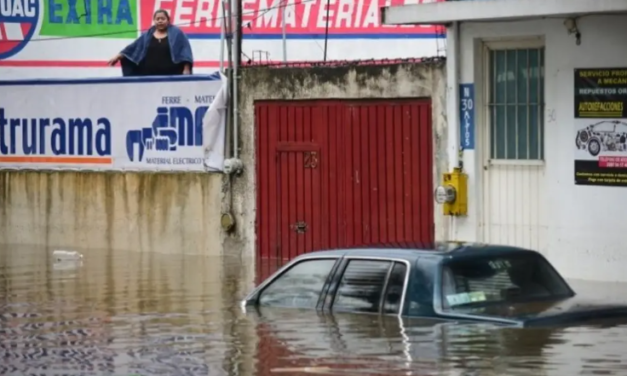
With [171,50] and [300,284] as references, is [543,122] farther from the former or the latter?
[171,50]

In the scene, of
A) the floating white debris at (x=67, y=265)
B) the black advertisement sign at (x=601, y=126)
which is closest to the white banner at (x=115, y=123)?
the floating white debris at (x=67, y=265)

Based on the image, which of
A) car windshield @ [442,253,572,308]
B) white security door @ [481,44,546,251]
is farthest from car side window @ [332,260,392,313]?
white security door @ [481,44,546,251]

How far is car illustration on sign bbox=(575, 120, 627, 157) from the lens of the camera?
17.3 metres

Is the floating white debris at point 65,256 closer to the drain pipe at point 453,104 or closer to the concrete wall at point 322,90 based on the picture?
the concrete wall at point 322,90

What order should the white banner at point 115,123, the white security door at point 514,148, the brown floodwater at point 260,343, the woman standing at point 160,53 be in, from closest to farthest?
1. the brown floodwater at point 260,343
2. the white security door at point 514,148
3. the white banner at point 115,123
4. the woman standing at point 160,53

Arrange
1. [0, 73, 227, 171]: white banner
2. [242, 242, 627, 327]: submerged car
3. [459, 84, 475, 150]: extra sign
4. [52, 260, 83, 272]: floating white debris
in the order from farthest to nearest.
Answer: [0, 73, 227, 171]: white banner, [52, 260, 83, 272]: floating white debris, [459, 84, 475, 150]: extra sign, [242, 242, 627, 327]: submerged car

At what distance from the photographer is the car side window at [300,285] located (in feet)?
41.5

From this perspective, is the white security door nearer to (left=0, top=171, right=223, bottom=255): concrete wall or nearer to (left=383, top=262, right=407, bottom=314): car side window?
(left=0, top=171, right=223, bottom=255): concrete wall

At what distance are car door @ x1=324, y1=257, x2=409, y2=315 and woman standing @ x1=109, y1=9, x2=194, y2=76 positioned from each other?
11.1 metres

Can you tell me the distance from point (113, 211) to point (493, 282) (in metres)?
11.7

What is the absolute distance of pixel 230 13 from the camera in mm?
21406

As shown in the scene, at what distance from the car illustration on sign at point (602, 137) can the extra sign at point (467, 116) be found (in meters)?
1.46

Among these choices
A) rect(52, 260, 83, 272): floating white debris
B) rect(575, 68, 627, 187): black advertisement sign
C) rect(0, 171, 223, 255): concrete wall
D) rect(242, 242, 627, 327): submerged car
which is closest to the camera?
rect(242, 242, 627, 327): submerged car

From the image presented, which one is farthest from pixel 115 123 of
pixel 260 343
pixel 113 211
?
pixel 260 343
